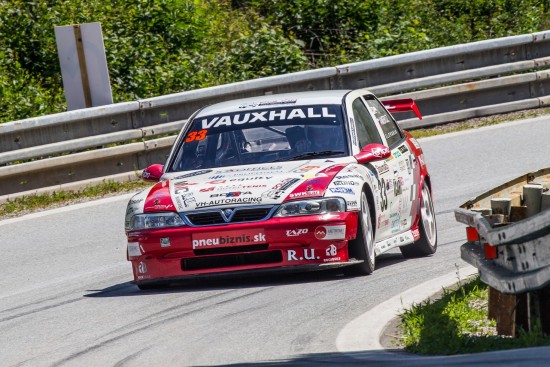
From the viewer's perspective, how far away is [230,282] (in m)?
10.1

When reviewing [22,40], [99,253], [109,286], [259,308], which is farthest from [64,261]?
[22,40]

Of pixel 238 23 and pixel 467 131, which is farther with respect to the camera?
pixel 238 23

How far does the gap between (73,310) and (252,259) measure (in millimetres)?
1318

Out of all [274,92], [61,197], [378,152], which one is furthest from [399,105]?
[274,92]

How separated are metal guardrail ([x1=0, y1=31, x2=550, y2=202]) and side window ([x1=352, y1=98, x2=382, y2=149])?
459 centimetres

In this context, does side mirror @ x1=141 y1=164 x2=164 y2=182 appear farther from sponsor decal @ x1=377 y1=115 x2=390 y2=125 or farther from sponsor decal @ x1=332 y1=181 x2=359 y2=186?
sponsor decal @ x1=377 y1=115 x2=390 y2=125

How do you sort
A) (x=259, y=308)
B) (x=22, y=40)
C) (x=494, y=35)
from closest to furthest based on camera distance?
(x=259, y=308) < (x=22, y=40) < (x=494, y=35)

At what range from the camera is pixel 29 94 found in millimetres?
17719

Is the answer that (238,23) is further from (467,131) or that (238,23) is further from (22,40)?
(467,131)

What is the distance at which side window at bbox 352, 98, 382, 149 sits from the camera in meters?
10.8

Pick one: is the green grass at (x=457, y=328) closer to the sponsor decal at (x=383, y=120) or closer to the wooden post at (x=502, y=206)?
the wooden post at (x=502, y=206)

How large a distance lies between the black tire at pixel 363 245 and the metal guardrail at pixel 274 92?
5.62m

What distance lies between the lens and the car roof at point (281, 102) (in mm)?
11031

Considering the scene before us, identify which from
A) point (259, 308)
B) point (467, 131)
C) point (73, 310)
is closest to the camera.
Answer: point (259, 308)
